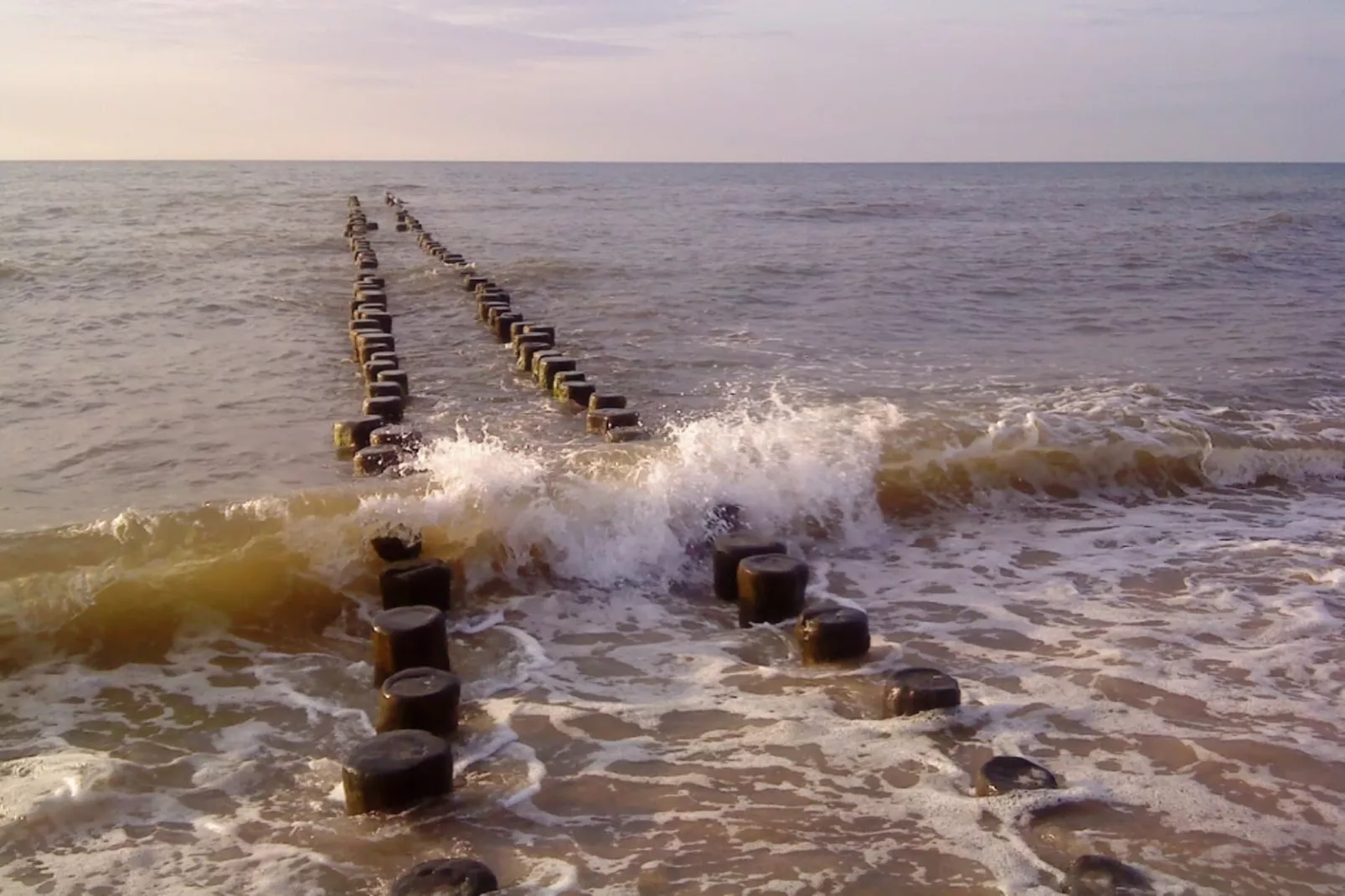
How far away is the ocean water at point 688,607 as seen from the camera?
157 inches

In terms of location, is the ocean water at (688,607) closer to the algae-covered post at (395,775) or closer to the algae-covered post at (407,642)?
the algae-covered post at (395,775)

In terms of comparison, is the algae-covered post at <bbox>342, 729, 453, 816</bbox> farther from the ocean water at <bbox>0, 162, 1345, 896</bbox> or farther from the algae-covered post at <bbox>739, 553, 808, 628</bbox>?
the algae-covered post at <bbox>739, 553, 808, 628</bbox>

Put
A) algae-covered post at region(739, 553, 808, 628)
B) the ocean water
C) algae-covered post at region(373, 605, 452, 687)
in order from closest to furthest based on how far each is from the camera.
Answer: the ocean water, algae-covered post at region(373, 605, 452, 687), algae-covered post at region(739, 553, 808, 628)

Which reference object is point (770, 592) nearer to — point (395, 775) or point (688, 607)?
point (688, 607)

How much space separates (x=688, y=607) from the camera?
633 centimetres

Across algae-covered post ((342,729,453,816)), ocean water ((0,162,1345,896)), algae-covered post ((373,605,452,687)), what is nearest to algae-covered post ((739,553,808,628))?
ocean water ((0,162,1345,896))

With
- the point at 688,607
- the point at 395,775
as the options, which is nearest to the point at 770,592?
the point at 688,607

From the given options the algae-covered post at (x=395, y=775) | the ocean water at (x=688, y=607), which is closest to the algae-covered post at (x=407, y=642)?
the ocean water at (x=688, y=607)

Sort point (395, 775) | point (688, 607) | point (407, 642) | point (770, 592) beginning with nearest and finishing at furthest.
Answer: point (395, 775) < point (407, 642) < point (770, 592) < point (688, 607)

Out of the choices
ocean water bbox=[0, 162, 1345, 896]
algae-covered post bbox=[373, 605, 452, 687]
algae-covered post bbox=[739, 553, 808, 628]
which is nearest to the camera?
ocean water bbox=[0, 162, 1345, 896]

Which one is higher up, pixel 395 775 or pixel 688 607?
pixel 395 775

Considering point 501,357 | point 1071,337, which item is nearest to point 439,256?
point 501,357

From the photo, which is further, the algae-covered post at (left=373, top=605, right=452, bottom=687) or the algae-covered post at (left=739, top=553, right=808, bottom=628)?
the algae-covered post at (left=739, top=553, right=808, bottom=628)

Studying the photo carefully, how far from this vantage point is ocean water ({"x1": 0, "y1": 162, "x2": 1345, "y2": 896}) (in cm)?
399
